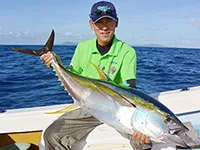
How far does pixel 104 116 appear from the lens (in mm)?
2014

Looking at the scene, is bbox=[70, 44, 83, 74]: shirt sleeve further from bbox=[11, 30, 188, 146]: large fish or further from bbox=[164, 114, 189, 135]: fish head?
bbox=[164, 114, 189, 135]: fish head

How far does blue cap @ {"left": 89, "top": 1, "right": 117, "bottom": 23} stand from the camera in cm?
255

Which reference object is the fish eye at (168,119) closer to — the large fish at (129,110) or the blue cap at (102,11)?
the large fish at (129,110)

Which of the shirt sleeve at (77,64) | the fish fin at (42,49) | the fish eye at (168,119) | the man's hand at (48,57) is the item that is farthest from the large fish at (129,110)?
the shirt sleeve at (77,64)

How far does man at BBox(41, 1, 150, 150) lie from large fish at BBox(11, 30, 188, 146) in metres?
0.45

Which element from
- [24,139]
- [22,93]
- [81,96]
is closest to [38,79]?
[22,93]

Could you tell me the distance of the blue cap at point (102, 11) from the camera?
2.55m

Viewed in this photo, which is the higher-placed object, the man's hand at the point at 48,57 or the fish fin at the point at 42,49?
the fish fin at the point at 42,49

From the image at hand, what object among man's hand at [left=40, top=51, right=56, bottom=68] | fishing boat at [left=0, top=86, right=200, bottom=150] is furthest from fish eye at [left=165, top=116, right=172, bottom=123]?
man's hand at [left=40, top=51, right=56, bottom=68]

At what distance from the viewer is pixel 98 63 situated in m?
2.72

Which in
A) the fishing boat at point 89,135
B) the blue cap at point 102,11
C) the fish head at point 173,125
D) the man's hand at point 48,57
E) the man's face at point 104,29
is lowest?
the fishing boat at point 89,135

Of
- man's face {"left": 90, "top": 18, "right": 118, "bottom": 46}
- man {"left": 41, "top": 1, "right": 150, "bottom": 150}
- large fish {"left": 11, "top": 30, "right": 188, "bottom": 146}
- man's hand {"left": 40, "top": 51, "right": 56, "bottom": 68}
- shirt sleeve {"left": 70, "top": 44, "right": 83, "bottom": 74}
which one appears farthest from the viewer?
shirt sleeve {"left": 70, "top": 44, "right": 83, "bottom": 74}

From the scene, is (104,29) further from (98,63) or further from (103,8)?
(98,63)

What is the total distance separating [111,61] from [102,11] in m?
0.46
